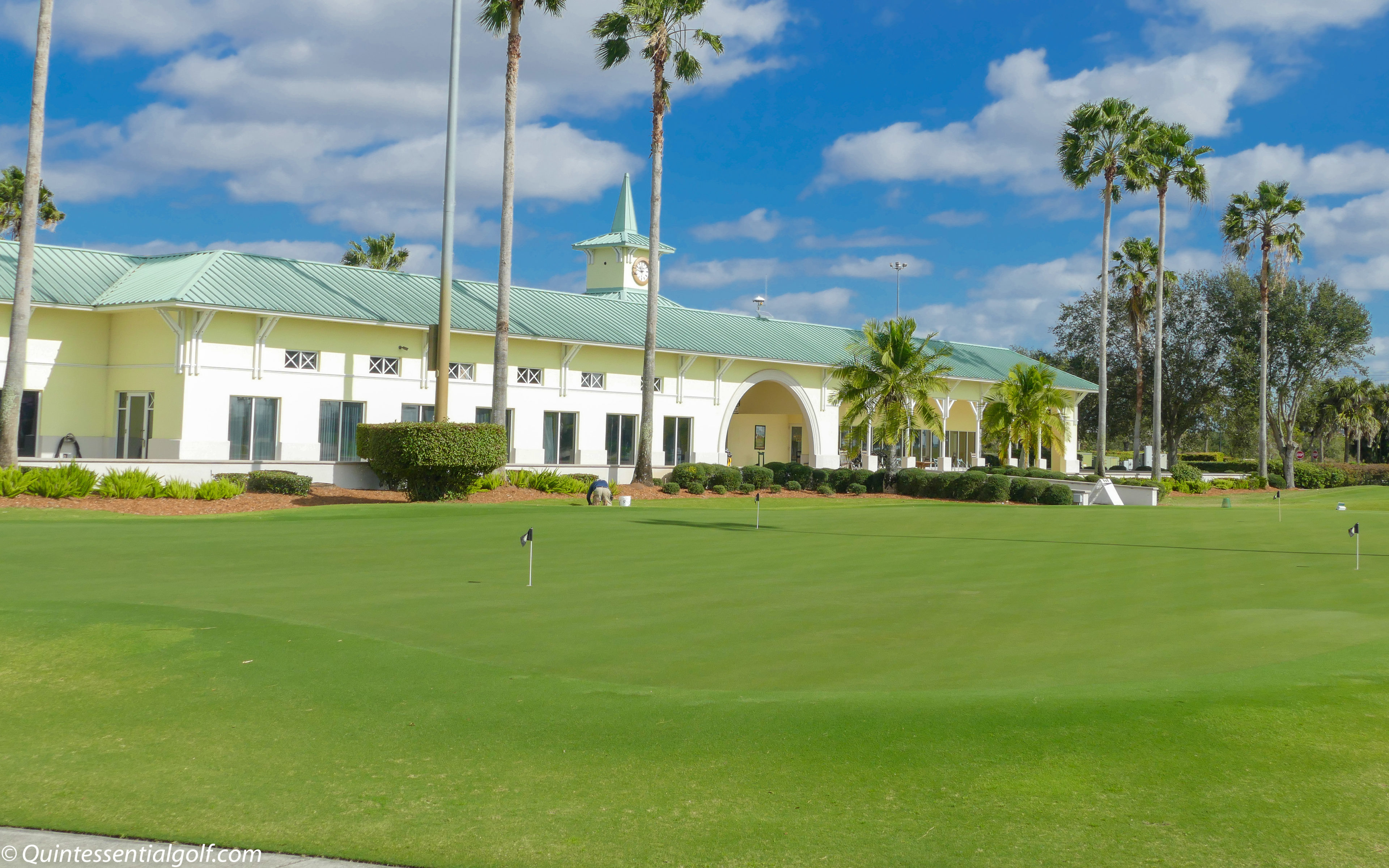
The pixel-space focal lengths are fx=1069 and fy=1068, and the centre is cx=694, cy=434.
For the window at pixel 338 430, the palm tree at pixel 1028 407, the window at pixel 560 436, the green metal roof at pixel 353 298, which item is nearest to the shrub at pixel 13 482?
the green metal roof at pixel 353 298

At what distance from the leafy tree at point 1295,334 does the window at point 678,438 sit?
130 feet

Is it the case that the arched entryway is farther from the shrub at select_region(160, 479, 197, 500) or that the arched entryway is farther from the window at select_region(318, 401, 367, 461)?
the shrub at select_region(160, 479, 197, 500)

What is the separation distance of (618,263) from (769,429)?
42.2ft

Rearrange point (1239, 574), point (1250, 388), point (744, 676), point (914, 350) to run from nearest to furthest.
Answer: point (744, 676) < point (1239, 574) < point (914, 350) < point (1250, 388)

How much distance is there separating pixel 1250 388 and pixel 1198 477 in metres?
18.0

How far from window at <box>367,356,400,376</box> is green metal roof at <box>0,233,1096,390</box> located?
4.74 feet

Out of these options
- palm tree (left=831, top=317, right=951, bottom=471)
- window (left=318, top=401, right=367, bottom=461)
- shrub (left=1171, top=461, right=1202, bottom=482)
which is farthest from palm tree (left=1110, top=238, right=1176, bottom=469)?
window (left=318, top=401, right=367, bottom=461)

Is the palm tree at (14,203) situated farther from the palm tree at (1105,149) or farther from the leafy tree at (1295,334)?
the leafy tree at (1295,334)

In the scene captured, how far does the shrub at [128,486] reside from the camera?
23688 millimetres

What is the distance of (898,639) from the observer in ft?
31.5

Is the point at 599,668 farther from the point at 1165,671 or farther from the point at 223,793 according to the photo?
the point at 1165,671

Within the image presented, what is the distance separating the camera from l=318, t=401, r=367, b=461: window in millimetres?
32688

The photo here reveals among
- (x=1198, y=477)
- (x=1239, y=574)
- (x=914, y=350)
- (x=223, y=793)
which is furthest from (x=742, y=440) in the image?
(x=223, y=793)

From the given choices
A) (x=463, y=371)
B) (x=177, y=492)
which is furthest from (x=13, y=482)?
(x=463, y=371)
